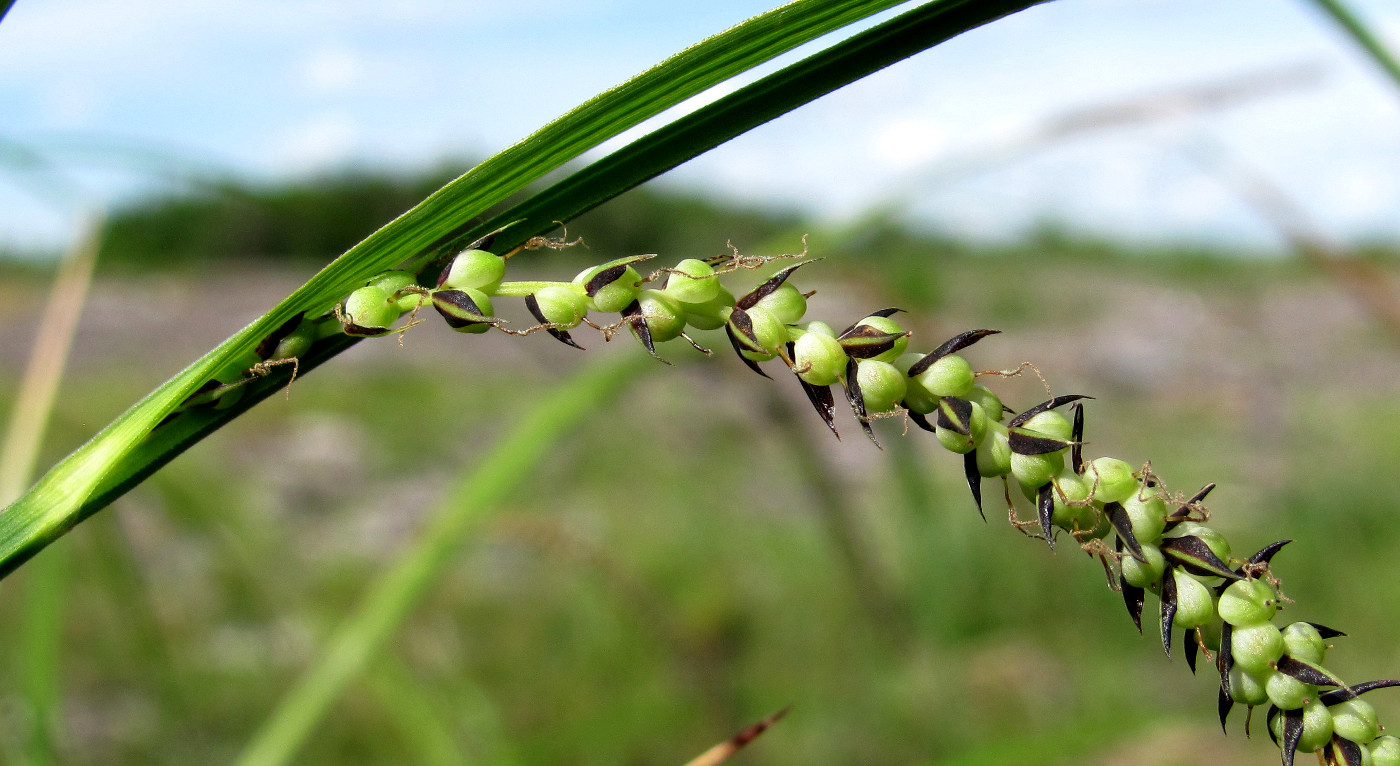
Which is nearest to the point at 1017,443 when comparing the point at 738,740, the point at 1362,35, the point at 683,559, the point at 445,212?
the point at 445,212

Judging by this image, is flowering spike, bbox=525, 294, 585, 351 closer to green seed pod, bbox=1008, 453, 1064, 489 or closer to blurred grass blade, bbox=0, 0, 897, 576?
blurred grass blade, bbox=0, 0, 897, 576

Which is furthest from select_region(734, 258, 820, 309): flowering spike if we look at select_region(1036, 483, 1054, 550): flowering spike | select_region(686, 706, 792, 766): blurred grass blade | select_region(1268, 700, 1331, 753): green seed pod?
select_region(686, 706, 792, 766): blurred grass blade

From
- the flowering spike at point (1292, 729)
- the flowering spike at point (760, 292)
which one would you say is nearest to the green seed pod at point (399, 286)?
the flowering spike at point (760, 292)

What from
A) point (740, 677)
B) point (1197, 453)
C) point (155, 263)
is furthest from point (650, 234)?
point (740, 677)

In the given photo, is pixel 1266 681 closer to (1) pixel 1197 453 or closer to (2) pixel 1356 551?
(2) pixel 1356 551

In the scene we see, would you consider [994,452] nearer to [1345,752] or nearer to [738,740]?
[1345,752]

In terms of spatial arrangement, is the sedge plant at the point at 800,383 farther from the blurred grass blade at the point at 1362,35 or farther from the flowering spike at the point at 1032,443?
the blurred grass blade at the point at 1362,35
